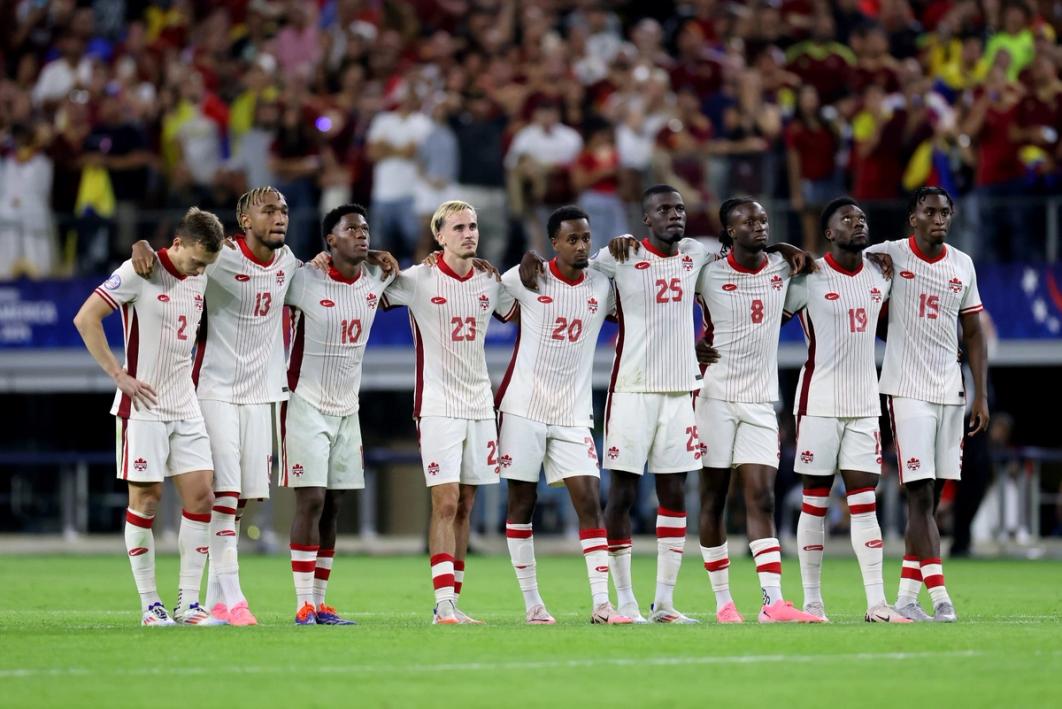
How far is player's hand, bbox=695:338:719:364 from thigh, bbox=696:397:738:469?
27 centimetres

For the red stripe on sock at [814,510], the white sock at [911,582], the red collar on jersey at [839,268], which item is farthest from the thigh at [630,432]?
the white sock at [911,582]

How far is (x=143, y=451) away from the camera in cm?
1147

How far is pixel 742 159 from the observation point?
2108cm

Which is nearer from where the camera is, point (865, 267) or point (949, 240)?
point (865, 267)

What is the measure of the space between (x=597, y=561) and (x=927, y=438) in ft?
7.54

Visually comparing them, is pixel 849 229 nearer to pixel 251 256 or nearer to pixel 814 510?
pixel 814 510

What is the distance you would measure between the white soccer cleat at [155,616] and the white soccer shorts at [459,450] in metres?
1.84

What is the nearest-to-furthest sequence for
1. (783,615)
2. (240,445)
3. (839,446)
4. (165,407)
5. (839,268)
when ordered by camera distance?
(165,407)
(783,615)
(240,445)
(839,446)
(839,268)

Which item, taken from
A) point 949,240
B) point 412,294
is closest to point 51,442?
point 949,240

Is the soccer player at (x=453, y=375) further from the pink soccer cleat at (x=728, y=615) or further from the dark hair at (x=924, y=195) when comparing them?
the dark hair at (x=924, y=195)

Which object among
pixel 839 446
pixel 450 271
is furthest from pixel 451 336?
pixel 839 446

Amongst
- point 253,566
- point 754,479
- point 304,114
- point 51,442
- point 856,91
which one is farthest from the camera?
point 51,442

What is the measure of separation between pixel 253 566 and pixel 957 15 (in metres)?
10.8

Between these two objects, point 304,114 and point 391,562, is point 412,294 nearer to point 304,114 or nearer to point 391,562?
point 391,562
